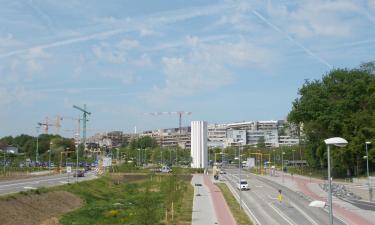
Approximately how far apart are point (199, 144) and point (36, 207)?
9786 centimetres

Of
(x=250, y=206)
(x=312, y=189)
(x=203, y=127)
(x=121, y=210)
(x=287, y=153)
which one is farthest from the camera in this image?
(x=287, y=153)

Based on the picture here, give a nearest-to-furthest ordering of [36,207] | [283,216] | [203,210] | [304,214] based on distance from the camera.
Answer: [283,216] < [36,207] < [304,214] < [203,210]

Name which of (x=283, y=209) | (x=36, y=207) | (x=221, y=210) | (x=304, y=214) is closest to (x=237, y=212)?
(x=221, y=210)

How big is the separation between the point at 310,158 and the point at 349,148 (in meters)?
21.9

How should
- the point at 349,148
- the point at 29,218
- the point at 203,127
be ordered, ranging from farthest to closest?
the point at 203,127 < the point at 349,148 < the point at 29,218

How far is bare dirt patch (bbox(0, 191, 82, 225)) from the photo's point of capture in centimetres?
4231

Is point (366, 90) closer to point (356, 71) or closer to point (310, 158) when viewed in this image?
point (356, 71)

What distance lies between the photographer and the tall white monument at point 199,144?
145m

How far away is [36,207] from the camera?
4906cm

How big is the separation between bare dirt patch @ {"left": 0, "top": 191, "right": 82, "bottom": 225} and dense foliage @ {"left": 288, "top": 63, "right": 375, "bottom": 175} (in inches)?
2044

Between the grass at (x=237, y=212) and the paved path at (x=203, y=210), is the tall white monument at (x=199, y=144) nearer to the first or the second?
the paved path at (x=203, y=210)

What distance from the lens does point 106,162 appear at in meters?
104

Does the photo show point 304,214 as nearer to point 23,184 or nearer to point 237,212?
point 237,212

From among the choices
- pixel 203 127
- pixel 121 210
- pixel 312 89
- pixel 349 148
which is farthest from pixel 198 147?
pixel 121 210
